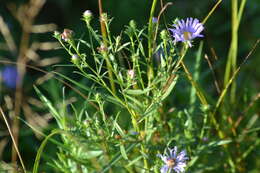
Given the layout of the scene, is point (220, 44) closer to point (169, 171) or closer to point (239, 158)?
point (239, 158)

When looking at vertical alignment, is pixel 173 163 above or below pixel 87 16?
below

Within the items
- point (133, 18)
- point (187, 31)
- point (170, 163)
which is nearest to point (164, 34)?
point (187, 31)

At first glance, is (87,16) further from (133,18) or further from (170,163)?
Answer: (133,18)

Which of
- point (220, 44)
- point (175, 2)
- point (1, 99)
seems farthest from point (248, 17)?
point (1, 99)

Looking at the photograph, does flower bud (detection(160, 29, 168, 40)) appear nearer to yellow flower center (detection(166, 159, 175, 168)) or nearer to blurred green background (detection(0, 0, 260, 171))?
yellow flower center (detection(166, 159, 175, 168))

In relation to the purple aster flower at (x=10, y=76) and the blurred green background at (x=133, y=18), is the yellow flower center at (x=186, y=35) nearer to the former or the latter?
the blurred green background at (x=133, y=18)

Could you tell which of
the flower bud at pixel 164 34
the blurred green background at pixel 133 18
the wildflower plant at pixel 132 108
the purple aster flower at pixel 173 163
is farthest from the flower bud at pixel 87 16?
the blurred green background at pixel 133 18

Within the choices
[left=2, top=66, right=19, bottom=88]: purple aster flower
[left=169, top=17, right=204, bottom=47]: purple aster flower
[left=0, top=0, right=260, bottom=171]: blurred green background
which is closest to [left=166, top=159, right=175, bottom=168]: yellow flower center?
[left=169, top=17, right=204, bottom=47]: purple aster flower

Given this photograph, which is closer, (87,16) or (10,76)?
(87,16)
